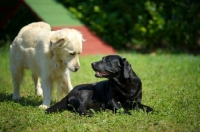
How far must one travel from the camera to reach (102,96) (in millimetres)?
6195

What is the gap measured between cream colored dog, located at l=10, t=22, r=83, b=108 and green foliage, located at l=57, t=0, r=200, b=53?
21.6ft

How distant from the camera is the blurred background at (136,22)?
13273mm

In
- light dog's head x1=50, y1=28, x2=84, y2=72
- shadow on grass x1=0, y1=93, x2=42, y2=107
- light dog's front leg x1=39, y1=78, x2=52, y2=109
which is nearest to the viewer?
light dog's head x1=50, y1=28, x2=84, y2=72

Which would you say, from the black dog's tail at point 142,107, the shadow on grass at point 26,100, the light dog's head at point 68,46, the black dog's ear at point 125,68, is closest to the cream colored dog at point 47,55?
the light dog's head at point 68,46

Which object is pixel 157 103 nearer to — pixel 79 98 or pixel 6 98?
pixel 79 98

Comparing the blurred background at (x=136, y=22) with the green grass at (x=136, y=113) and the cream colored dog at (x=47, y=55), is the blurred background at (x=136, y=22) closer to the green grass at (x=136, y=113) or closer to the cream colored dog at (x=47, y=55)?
the green grass at (x=136, y=113)

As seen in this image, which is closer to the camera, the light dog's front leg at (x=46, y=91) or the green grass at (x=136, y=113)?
the green grass at (x=136, y=113)

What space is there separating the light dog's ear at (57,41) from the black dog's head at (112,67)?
600 millimetres

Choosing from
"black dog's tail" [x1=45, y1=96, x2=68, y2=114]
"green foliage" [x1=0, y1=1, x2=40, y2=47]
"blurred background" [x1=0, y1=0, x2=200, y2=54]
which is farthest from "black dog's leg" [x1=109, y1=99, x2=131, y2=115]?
"green foliage" [x1=0, y1=1, x2=40, y2=47]

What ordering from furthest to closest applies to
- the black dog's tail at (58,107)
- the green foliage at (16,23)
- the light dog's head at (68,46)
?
the green foliage at (16,23)
the light dog's head at (68,46)
the black dog's tail at (58,107)

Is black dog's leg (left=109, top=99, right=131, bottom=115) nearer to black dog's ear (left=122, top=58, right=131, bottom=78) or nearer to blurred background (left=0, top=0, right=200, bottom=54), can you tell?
black dog's ear (left=122, top=58, right=131, bottom=78)

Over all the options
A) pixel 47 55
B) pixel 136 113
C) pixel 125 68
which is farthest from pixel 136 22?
pixel 136 113

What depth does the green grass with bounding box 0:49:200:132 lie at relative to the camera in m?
5.11

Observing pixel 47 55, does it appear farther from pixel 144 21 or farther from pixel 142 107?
pixel 144 21
